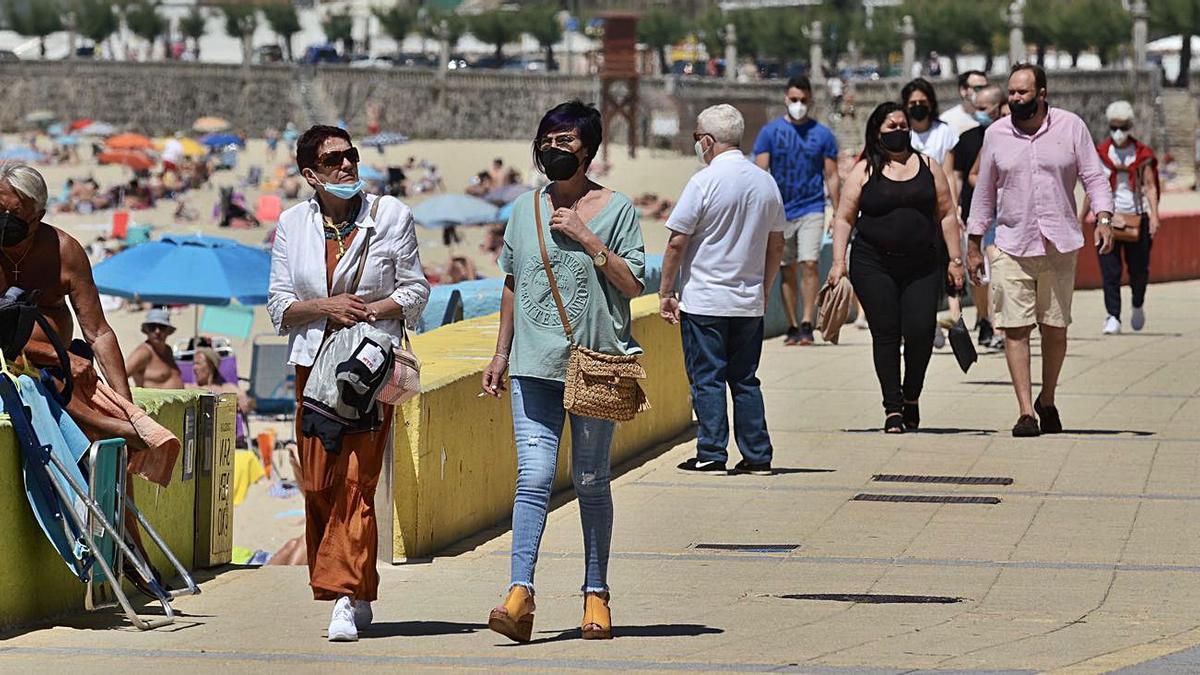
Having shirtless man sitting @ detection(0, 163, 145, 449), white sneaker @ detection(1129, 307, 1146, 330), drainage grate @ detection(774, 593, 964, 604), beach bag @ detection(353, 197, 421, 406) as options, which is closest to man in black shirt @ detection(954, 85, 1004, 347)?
white sneaker @ detection(1129, 307, 1146, 330)

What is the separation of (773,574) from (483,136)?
272 ft

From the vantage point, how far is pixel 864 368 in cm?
1353

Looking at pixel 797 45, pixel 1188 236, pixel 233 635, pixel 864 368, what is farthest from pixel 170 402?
pixel 797 45

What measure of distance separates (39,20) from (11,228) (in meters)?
108

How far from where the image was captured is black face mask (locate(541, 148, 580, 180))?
247 inches

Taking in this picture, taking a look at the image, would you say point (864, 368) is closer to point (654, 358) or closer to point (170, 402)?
point (654, 358)

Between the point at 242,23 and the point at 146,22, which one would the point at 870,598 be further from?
the point at 146,22

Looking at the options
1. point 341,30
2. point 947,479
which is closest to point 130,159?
point 341,30

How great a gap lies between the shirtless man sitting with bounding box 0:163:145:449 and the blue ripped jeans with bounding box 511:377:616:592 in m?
1.27

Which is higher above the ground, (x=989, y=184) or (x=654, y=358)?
(x=989, y=184)

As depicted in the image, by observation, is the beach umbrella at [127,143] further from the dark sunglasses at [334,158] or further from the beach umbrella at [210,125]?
the dark sunglasses at [334,158]

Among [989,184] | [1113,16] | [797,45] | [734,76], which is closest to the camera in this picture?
[989,184]

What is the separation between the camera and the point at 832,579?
7410 mm

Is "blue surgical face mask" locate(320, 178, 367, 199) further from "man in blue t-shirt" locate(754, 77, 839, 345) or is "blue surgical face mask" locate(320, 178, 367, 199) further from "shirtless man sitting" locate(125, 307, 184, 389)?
"shirtless man sitting" locate(125, 307, 184, 389)
